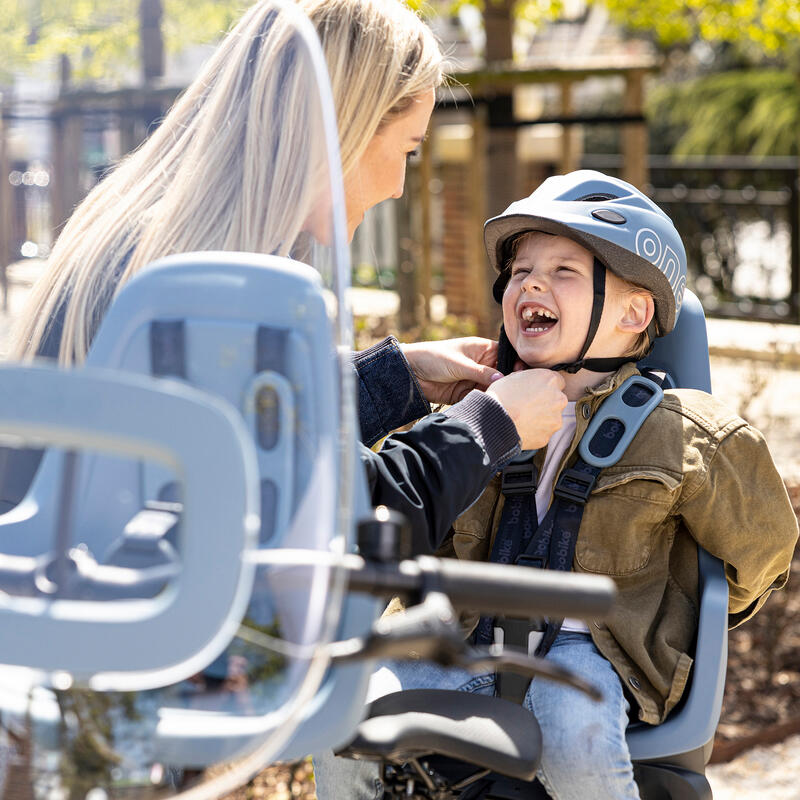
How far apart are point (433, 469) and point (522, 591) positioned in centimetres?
49

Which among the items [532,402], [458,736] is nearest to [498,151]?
[532,402]

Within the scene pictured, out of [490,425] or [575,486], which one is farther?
[575,486]

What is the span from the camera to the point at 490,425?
5.54ft

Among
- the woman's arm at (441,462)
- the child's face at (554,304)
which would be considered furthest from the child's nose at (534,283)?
the woman's arm at (441,462)

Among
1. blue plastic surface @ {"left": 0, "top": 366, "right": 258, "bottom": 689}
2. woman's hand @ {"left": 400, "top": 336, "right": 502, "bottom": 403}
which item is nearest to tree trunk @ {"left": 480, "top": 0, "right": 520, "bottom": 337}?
woman's hand @ {"left": 400, "top": 336, "right": 502, "bottom": 403}

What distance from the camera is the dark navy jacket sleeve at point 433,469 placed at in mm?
1603

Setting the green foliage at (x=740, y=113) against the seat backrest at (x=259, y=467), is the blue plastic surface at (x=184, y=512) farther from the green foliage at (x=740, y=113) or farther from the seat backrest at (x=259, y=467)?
the green foliage at (x=740, y=113)

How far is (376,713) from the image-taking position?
Answer: 1.85 metres

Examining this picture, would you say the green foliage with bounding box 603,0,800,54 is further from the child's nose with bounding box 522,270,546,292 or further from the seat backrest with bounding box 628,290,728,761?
the seat backrest with bounding box 628,290,728,761

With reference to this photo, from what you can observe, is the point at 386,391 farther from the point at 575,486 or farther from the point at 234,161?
the point at 234,161

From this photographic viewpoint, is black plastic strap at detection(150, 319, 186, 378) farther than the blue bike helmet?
No

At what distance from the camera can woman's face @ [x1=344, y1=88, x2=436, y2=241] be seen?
198 cm

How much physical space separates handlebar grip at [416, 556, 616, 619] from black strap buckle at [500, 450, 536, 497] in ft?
3.45

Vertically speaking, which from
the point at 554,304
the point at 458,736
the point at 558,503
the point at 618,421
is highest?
the point at 554,304
